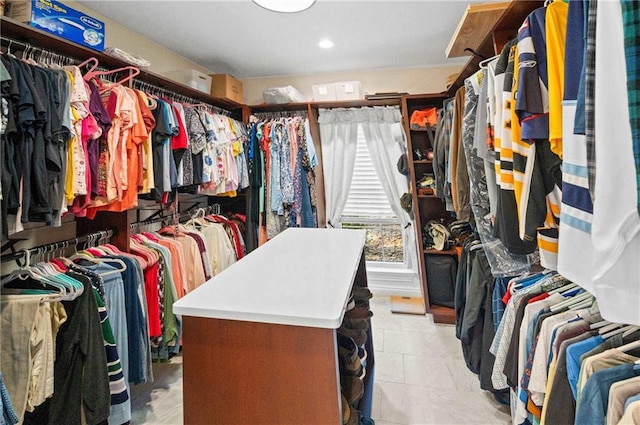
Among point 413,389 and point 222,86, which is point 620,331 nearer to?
point 413,389

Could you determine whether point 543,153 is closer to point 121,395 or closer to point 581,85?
point 581,85

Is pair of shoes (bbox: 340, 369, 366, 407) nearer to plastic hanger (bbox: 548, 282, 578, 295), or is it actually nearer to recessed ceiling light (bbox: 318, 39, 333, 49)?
plastic hanger (bbox: 548, 282, 578, 295)

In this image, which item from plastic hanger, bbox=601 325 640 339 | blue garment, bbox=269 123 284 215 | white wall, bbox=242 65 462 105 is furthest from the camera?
white wall, bbox=242 65 462 105

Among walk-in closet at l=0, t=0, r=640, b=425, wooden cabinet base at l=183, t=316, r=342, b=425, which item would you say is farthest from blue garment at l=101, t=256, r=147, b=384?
wooden cabinet base at l=183, t=316, r=342, b=425

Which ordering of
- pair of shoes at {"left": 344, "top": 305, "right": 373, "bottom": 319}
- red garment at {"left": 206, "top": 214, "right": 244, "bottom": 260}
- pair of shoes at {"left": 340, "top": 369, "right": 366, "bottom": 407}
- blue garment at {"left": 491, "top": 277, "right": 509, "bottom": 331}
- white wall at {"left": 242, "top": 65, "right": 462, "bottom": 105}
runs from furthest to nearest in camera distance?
1. white wall at {"left": 242, "top": 65, "right": 462, "bottom": 105}
2. red garment at {"left": 206, "top": 214, "right": 244, "bottom": 260}
3. blue garment at {"left": 491, "top": 277, "right": 509, "bottom": 331}
4. pair of shoes at {"left": 344, "top": 305, "right": 373, "bottom": 319}
5. pair of shoes at {"left": 340, "top": 369, "right": 366, "bottom": 407}

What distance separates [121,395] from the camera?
1576 millimetres

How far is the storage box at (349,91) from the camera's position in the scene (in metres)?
3.28

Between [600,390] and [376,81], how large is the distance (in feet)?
11.2

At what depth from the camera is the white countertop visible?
82 cm

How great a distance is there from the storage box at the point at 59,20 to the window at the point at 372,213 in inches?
100

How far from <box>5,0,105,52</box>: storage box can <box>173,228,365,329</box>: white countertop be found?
1516 millimetres

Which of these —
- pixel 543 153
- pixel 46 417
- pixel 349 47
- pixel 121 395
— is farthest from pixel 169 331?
pixel 349 47

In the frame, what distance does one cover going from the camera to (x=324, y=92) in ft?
11.0

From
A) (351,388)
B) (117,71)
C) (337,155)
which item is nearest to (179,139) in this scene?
(117,71)
